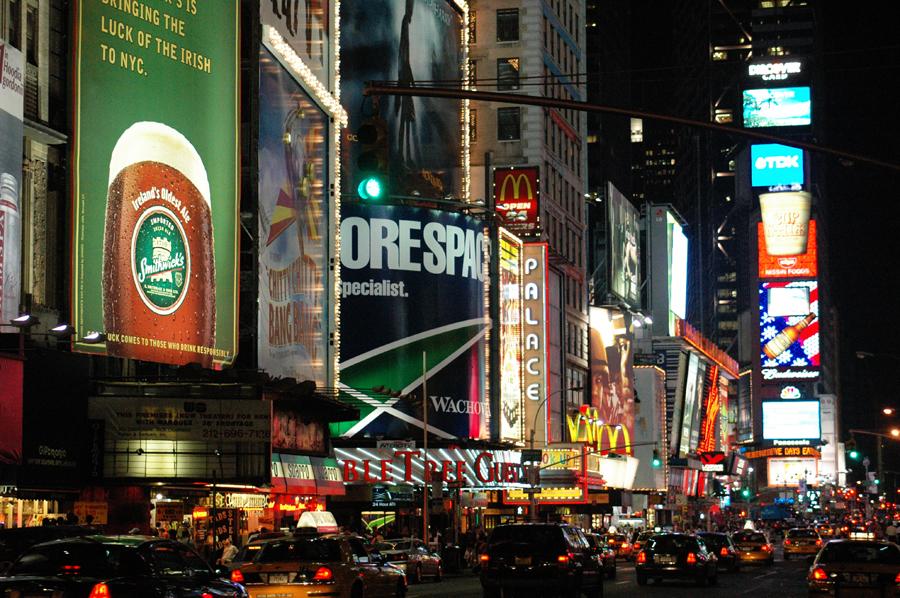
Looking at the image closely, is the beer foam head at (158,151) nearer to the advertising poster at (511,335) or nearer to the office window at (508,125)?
the advertising poster at (511,335)

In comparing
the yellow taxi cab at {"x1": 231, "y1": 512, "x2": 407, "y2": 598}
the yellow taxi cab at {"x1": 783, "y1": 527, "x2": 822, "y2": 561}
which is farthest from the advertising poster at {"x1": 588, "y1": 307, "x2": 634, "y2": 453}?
the yellow taxi cab at {"x1": 231, "y1": 512, "x2": 407, "y2": 598}

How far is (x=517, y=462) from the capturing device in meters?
85.9

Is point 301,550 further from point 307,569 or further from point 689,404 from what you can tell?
point 689,404

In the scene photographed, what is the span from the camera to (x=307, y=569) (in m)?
26.7

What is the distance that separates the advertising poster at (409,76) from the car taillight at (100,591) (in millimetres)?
62113

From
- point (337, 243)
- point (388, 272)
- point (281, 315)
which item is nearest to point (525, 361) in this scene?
point (388, 272)

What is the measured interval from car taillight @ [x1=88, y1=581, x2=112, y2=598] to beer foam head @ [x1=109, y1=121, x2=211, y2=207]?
2736 cm

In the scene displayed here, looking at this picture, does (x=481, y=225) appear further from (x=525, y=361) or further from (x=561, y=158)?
(x=561, y=158)

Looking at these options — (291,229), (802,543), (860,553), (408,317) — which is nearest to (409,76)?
(408,317)

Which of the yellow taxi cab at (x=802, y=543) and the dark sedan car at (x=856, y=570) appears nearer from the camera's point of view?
the dark sedan car at (x=856, y=570)

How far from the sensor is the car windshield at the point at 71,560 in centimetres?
1831

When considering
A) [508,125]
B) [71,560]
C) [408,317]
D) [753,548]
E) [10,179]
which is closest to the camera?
[71,560]

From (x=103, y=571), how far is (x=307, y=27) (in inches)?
1780

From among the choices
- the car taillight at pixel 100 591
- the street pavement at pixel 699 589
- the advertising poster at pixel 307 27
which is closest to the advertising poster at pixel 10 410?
the street pavement at pixel 699 589
